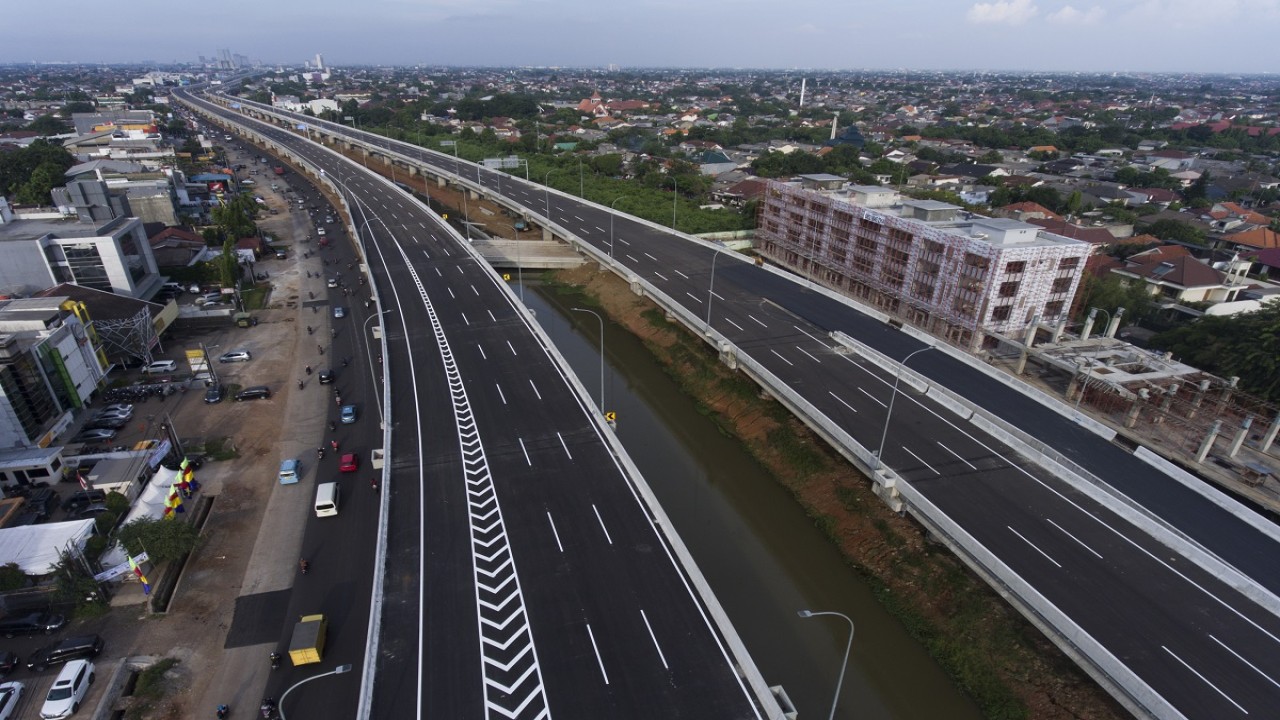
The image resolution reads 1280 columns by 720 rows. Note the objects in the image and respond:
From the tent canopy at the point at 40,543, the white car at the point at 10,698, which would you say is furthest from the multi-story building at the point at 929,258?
the white car at the point at 10,698

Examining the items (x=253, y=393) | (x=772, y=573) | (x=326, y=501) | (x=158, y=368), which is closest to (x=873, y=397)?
(x=772, y=573)

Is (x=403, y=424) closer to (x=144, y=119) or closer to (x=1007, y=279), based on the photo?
(x=1007, y=279)

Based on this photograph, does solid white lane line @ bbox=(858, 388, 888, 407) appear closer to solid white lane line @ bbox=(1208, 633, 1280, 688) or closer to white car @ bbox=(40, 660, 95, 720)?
solid white lane line @ bbox=(1208, 633, 1280, 688)

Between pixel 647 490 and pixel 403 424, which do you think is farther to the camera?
pixel 403 424

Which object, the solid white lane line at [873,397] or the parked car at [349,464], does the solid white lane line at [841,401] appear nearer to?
the solid white lane line at [873,397]

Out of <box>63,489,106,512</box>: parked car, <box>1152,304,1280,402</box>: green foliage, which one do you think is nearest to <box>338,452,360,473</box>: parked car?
<box>63,489,106,512</box>: parked car

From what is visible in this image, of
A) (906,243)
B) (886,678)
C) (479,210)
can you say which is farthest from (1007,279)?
(479,210)
